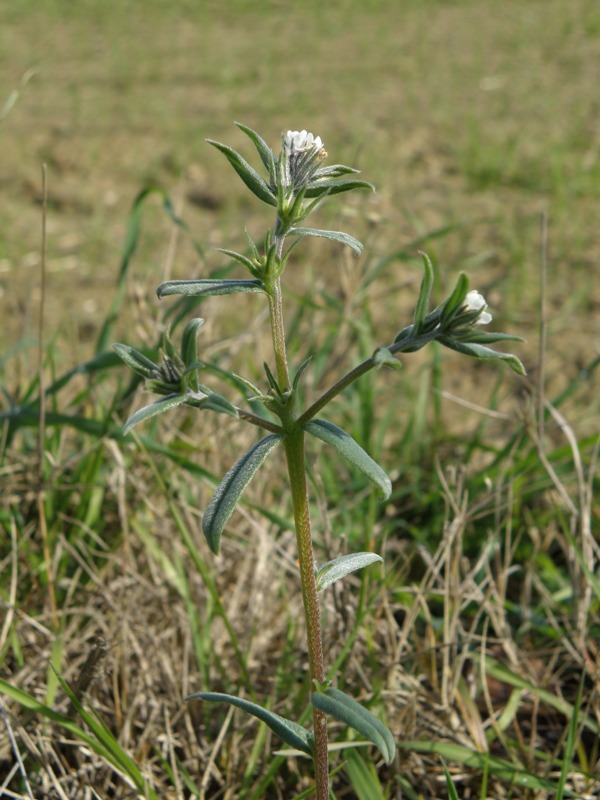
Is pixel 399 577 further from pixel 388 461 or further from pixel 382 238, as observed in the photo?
pixel 382 238

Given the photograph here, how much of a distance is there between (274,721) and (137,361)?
1.68ft

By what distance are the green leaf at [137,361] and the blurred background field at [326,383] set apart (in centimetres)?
64

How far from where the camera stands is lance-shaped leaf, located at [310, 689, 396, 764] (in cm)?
120

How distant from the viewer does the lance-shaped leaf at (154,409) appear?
3.92 feet

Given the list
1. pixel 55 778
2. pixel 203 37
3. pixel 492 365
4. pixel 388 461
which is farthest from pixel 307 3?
pixel 55 778

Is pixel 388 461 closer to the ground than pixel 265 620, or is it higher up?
higher up

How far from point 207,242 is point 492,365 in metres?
1.40

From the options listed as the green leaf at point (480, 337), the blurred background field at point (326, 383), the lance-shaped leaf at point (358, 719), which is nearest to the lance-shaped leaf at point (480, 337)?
the green leaf at point (480, 337)

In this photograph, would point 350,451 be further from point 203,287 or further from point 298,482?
point 203,287

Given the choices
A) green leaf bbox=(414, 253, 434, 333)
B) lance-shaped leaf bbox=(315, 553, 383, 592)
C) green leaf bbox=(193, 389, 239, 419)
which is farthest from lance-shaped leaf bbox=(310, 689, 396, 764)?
green leaf bbox=(414, 253, 434, 333)

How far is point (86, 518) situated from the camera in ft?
7.39

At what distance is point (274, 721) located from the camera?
1.32 m

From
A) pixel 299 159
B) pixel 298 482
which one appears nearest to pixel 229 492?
pixel 298 482

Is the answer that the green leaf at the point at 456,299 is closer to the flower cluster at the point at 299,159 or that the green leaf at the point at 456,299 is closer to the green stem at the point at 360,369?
the green stem at the point at 360,369
